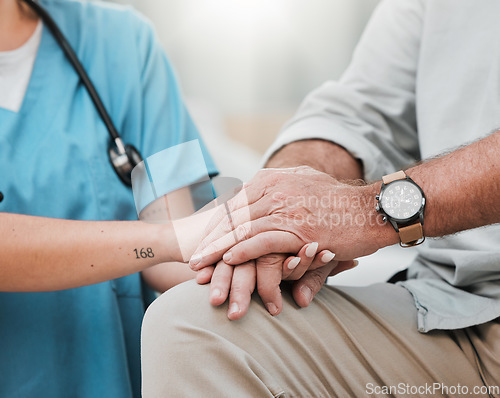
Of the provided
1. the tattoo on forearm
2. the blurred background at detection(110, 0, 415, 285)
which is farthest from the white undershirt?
the blurred background at detection(110, 0, 415, 285)

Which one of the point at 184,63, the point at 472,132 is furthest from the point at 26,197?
the point at 184,63

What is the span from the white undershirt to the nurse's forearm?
24 centimetres

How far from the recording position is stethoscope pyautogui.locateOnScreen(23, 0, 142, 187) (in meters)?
0.86

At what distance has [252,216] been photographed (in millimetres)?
708

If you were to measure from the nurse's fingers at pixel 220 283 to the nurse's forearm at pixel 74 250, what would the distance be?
0.10 meters

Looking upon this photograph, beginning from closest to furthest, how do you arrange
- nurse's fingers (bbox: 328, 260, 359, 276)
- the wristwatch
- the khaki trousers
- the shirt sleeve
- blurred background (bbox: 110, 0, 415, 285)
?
→ 1. the khaki trousers
2. the wristwatch
3. nurse's fingers (bbox: 328, 260, 359, 276)
4. the shirt sleeve
5. blurred background (bbox: 110, 0, 415, 285)

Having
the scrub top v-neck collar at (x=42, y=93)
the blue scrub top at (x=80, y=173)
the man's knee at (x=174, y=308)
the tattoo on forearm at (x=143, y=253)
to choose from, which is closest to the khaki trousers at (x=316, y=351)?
the man's knee at (x=174, y=308)

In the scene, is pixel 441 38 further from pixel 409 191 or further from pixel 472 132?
pixel 409 191

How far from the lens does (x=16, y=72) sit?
88 cm

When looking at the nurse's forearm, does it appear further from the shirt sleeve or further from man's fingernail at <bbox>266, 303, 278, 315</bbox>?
the shirt sleeve

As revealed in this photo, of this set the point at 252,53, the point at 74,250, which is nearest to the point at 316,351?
the point at 74,250

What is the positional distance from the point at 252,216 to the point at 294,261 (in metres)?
0.10

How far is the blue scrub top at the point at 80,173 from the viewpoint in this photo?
2.56 ft

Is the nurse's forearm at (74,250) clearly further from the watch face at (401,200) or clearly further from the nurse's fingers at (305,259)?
the watch face at (401,200)
